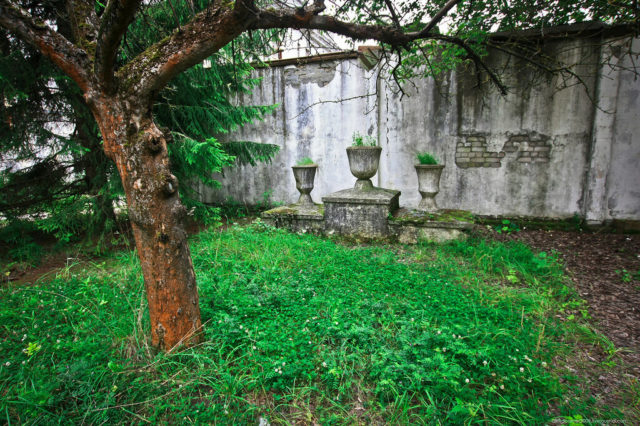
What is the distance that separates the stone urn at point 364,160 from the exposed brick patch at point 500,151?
1.96m

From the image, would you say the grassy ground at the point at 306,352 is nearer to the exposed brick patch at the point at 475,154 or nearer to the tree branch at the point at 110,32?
the tree branch at the point at 110,32

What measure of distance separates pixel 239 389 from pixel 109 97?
1.98 meters

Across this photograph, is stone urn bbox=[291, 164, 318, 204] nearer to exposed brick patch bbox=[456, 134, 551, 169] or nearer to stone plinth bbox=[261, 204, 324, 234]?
stone plinth bbox=[261, 204, 324, 234]

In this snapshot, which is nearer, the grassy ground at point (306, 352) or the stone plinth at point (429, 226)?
the grassy ground at point (306, 352)

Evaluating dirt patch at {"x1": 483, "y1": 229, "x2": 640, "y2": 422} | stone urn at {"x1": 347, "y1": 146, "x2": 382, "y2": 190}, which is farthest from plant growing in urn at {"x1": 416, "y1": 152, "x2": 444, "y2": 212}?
dirt patch at {"x1": 483, "y1": 229, "x2": 640, "y2": 422}

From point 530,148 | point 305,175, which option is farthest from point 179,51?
point 530,148

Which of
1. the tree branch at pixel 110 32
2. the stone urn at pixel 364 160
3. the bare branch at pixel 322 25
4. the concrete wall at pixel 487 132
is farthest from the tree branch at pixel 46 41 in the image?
the concrete wall at pixel 487 132

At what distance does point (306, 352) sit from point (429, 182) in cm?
376

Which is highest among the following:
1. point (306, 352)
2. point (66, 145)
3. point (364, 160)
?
point (66, 145)

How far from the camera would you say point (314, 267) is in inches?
147

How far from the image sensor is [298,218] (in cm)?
537

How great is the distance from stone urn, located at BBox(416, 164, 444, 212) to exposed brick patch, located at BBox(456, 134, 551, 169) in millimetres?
1226

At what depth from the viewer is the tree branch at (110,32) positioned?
5.20 feet

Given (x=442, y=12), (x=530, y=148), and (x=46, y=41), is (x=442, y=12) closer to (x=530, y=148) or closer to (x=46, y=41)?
(x=46, y=41)
